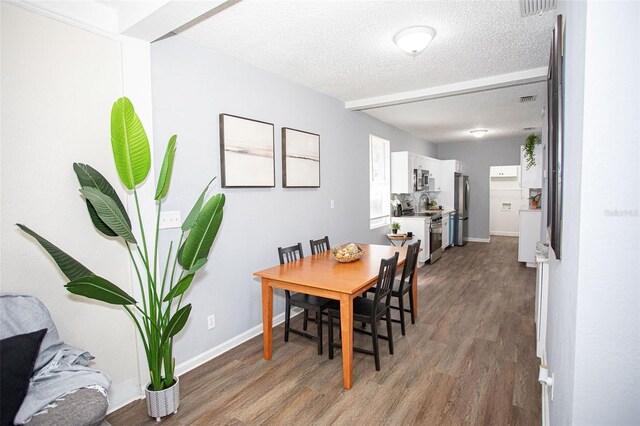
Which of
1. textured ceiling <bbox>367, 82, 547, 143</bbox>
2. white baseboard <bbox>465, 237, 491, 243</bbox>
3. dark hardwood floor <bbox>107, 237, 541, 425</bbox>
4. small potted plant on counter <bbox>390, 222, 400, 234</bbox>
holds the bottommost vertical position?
dark hardwood floor <bbox>107, 237, 541, 425</bbox>

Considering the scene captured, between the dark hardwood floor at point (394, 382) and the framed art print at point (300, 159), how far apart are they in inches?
62.6

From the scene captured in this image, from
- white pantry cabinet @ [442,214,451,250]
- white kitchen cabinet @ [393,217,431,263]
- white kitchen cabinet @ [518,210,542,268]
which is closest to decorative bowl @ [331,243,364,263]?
white kitchen cabinet @ [393,217,431,263]

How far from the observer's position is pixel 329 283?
2.47m

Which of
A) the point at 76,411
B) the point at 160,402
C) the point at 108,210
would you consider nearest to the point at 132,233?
the point at 108,210

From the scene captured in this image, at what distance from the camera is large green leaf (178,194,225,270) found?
6.47 feet

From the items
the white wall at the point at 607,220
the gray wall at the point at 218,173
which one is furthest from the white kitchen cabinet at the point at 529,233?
the white wall at the point at 607,220

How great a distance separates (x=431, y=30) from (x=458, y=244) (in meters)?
6.48

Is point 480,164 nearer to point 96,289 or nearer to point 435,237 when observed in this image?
point 435,237

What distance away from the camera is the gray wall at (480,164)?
841 cm

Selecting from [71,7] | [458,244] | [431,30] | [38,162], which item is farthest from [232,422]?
[458,244]

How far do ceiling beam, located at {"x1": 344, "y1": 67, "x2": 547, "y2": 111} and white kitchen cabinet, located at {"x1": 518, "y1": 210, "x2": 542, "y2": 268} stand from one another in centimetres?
303

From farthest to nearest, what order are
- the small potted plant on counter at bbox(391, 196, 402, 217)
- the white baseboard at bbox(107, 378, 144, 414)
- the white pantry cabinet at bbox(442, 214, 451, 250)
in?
the white pantry cabinet at bbox(442, 214, 451, 250)
the small potted plant on counter at bbox(391, 196, 402, 217)
the white baseboard at bbox(107, 378, 144, 414)

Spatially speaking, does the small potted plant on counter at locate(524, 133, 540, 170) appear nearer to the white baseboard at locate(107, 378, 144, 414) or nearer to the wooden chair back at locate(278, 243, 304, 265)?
the wooden chair back at locate(278, 243, 304, 265)

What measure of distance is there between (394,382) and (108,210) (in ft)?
7.34
